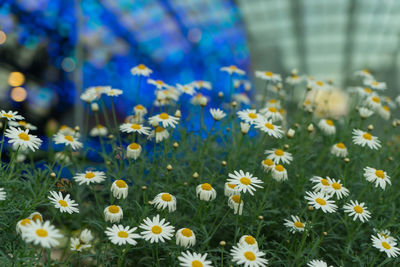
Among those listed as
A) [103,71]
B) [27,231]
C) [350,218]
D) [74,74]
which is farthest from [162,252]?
[103,71]

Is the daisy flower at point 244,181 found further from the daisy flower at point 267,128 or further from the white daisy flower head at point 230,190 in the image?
the daisy flower at point 267,128

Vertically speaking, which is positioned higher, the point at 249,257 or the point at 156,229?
the point at 156,229

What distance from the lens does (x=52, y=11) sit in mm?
8414

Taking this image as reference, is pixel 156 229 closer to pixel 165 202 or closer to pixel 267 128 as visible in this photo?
pixel 165 202

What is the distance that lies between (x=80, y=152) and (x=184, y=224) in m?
1.24

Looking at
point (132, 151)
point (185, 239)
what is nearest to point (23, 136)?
point (132, 151)

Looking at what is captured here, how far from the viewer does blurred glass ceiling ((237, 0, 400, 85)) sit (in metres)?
16.5

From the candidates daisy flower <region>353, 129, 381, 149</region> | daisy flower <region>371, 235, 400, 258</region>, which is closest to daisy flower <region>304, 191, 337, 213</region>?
daisy flower <region>371, 235, 400, 258</region>

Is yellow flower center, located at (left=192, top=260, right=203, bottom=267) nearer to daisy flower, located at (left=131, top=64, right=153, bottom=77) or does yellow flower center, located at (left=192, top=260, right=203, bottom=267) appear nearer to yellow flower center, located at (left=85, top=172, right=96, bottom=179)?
yellow flower center, located at (left=85, top=172, right=96, bottom=179)

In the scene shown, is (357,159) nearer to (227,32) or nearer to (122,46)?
(122,46)

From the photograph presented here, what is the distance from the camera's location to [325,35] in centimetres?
1817

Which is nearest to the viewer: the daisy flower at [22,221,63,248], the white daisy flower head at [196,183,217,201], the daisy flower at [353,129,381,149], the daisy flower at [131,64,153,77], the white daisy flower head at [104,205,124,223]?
the daisy flower at [22,221,63,248]

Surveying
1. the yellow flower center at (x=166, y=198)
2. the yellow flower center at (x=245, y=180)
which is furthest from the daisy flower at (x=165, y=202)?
the yellow flower center at (x=245, y=180)

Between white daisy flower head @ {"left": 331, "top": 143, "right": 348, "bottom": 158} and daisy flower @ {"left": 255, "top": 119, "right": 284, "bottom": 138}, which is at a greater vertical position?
white daisy flower head @ {"left": 331, "top": 143, "right": 348, "bottom": 158}
